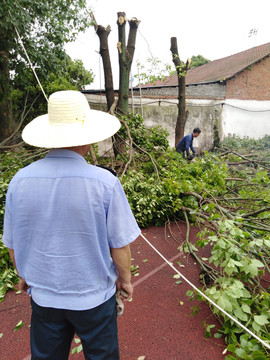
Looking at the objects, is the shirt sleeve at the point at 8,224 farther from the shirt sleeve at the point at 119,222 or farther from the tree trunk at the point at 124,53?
Result: the tree trunk at the point at 124,53

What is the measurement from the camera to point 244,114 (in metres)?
14.8

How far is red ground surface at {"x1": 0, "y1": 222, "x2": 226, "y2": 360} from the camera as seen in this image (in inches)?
77.9

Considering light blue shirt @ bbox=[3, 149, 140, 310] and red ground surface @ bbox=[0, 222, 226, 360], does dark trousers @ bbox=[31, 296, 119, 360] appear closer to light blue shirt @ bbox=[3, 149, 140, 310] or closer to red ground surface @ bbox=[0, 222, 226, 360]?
light blue shirt @ bbox=[3, 149, 140, 310]

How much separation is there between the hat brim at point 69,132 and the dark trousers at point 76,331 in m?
0.84

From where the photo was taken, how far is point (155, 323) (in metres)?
2.24

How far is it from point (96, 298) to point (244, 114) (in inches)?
632

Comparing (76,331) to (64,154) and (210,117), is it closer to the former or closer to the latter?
(64,154)

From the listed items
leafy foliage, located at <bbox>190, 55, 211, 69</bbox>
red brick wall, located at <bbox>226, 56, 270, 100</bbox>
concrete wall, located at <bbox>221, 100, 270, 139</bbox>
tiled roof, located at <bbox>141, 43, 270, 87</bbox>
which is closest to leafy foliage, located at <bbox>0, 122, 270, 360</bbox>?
concrete wall, located at <bbox>221, 100, 270, 139</bbox>

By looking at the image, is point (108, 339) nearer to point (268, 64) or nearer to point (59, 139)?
point (59, 139)

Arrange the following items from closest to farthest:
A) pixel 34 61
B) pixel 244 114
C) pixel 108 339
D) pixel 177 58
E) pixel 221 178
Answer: pixel 108 339 → pixel 221 178 → pixel 34 61 → pixel 177 58 → pixel 244 114

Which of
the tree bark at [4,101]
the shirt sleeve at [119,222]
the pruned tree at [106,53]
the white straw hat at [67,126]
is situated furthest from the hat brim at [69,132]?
the pruned tree at [106,53]

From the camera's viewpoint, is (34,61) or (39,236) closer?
(39,236)

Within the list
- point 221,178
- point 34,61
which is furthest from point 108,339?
point 34,61

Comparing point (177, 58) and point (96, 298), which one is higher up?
point (177, 58)
